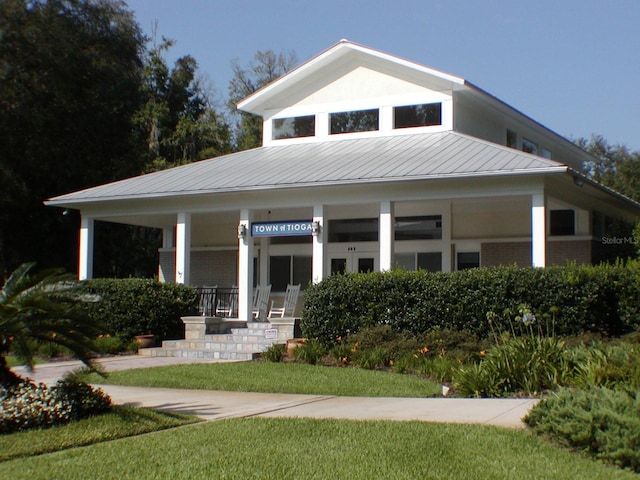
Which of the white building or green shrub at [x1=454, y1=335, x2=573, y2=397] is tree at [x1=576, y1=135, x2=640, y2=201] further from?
green shrub at [x1=454, y1=335, x2=573, y2=397]

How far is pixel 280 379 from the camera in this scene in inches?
542

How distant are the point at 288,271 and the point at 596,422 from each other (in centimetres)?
1773

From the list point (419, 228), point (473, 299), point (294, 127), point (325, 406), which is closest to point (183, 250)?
point (294, 127)

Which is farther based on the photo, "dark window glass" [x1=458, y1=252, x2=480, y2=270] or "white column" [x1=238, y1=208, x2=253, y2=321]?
"dark window glass" [x1=458, y1=252, x2=480, y2=270]

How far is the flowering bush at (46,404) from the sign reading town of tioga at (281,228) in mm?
10395

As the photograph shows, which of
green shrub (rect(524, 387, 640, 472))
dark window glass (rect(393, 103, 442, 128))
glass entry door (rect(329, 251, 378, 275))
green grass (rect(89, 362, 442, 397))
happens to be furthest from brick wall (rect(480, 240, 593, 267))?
green shrub (rect(524, 387, 640, 472))

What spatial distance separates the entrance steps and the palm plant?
8333 millimetres

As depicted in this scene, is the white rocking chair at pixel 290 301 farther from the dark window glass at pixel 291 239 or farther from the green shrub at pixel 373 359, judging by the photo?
the green shrub at pixel 373 359

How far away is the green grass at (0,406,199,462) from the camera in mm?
8492

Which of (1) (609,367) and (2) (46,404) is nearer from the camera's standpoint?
(2) (46,404)

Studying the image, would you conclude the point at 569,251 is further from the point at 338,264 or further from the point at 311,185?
the point at 311,185

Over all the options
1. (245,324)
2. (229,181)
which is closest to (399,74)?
(229,181)

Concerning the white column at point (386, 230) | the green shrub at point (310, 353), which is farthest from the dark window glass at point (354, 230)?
the green shrub at point (310, 353)

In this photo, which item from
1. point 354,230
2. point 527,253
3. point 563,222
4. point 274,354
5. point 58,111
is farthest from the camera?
point 58,111
